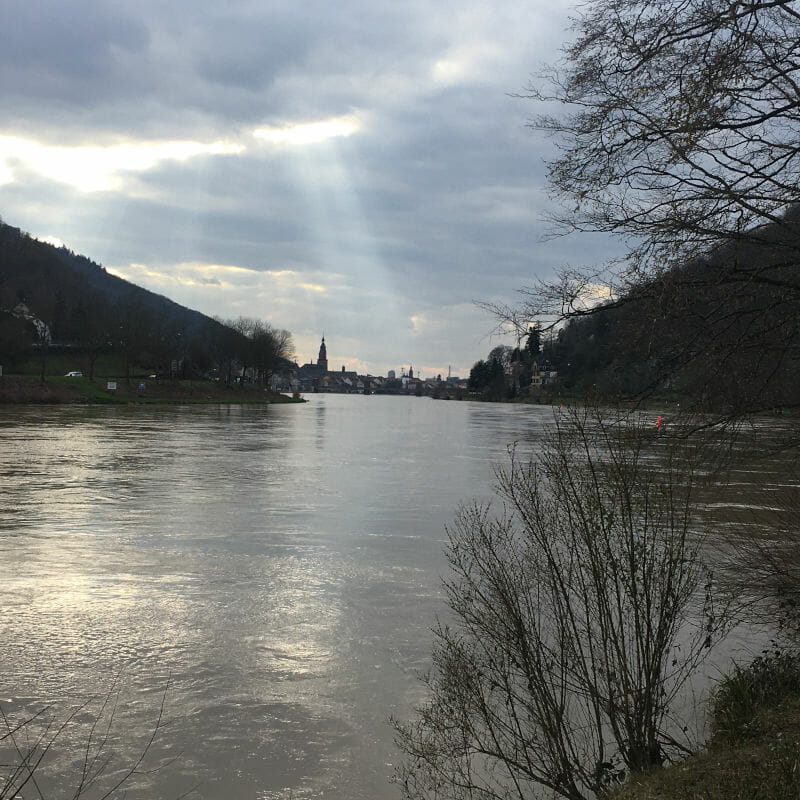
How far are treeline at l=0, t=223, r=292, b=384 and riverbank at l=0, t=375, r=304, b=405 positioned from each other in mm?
2071

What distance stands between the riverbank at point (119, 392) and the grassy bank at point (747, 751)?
6231 centimetres

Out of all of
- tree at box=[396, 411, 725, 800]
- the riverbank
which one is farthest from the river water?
the riverbank

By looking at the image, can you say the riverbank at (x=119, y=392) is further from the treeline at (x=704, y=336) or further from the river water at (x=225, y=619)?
the treeline at (x=704, y=336)

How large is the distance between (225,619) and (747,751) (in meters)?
6.19

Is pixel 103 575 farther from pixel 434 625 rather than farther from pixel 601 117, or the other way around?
pixel 601 117

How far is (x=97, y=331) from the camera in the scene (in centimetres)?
7162

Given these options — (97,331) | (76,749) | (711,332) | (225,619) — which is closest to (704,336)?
(711,332)

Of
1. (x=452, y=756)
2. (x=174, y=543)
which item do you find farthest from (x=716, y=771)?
(x=174, y=543)

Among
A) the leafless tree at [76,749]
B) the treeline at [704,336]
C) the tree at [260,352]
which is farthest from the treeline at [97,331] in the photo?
the treeline at [704,336]

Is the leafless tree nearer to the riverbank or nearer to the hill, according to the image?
the hill

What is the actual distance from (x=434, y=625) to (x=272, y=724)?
9.81 ft

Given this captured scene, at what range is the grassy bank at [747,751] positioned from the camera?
13.3 ft

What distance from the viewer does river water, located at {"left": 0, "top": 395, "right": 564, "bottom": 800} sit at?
5.94 metres

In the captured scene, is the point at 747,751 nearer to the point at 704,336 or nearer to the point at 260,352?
the point at 704,336
